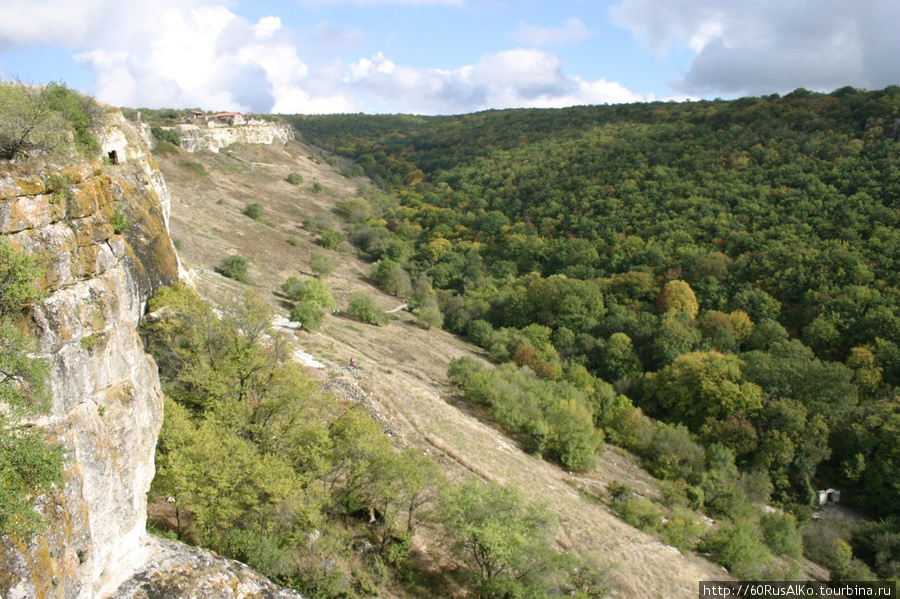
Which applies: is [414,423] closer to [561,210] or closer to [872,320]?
[872,320]

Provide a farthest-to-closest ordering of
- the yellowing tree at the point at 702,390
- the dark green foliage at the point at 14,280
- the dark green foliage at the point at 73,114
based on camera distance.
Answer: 1. the yellowing tree at the point at 702,390
2. the dark green foliage at the point at 73,114
3. the dark green foliage at the point at 14,280

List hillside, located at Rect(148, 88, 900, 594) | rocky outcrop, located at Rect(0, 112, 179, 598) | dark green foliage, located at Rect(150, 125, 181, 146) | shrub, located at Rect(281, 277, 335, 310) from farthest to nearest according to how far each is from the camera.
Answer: dark green foliage, located at Rect(150, 125, 181, 146)
shrub, located at Rect(281, 277, 335, 310)
hillside, located at Rect(148, 88, 900, 594)
rocky outcrop, located at Rect(0, 112, 179, 598)

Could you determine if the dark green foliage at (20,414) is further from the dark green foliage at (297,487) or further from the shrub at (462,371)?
the shrub at (462,371)

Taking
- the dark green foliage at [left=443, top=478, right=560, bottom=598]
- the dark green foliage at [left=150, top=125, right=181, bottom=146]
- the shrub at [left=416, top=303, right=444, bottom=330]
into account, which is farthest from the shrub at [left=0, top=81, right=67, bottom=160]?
the dark green foliage at [left=150, top=125, right=181, bottom=146]

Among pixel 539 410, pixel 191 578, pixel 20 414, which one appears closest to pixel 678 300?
pixel 539 410

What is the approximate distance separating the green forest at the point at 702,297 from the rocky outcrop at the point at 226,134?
16.8 m

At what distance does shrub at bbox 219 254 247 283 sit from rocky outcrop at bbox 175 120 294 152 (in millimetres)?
31292

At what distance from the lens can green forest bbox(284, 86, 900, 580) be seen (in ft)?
81.0

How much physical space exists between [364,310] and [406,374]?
843cm

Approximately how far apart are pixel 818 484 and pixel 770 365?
6.18m

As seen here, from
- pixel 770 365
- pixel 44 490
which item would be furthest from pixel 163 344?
pixel 770 365

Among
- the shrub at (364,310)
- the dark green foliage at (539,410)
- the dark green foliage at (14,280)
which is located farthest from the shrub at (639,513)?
the dark green foliage at (14,280)

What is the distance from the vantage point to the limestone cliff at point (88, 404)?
22.7 ft

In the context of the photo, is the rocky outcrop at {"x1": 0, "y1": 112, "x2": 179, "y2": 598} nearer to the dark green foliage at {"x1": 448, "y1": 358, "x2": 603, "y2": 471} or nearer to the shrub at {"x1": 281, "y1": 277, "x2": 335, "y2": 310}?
the dark green foliage at {"x1": 448, "y1": 358, "x2": 603, "y2": 471}
